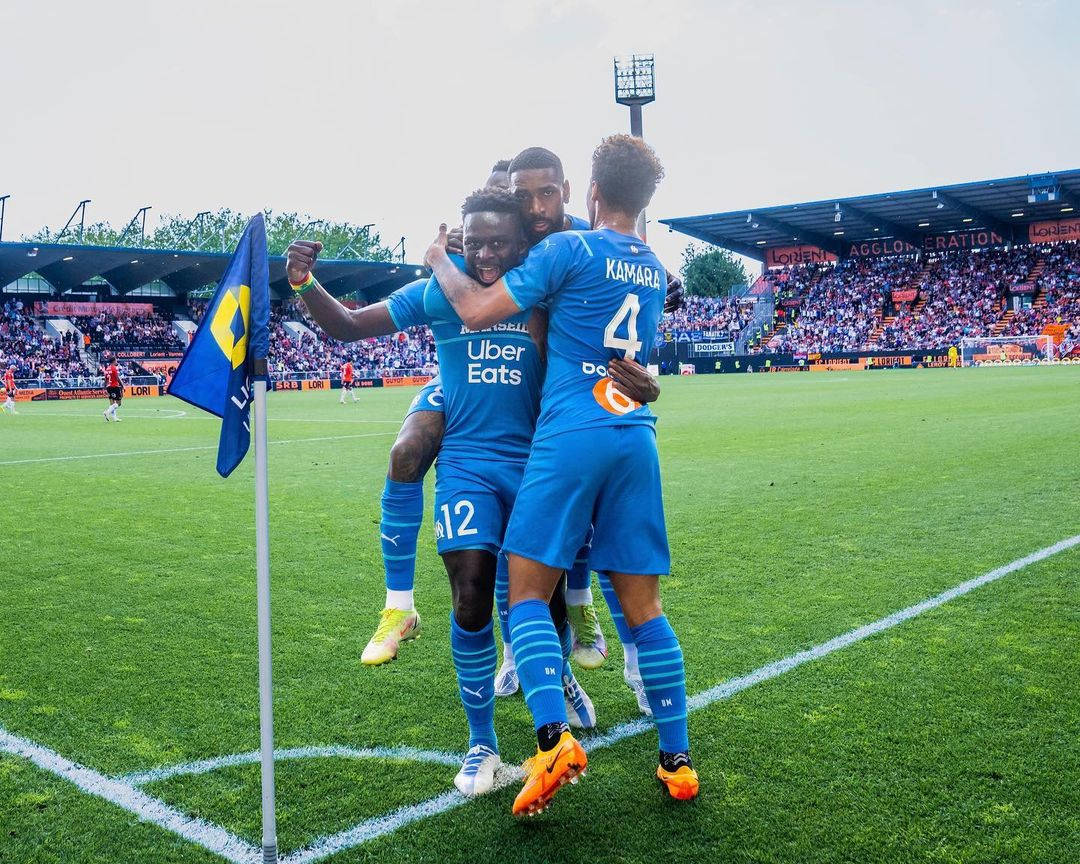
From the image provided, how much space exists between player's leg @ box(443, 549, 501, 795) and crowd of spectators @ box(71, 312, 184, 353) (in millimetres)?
51584

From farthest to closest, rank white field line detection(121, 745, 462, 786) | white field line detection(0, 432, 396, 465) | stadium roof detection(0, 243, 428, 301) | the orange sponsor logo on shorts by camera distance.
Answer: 1. stadium roof detection(0, 243, 428, 301)
2. white field line detection(0, 432, 396, 465)
3. white field line detection(121, 745, 462, 786)
4. the orange sponsor logo on shorts

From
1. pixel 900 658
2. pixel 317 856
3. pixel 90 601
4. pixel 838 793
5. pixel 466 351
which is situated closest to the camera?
pixel 317 856

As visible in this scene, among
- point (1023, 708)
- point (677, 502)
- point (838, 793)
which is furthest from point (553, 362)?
point (677, 502)

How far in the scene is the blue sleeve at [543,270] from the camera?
319 centimetres

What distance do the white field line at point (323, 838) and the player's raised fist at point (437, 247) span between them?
6.18 feet

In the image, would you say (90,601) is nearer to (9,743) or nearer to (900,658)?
(9,743)

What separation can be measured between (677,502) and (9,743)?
6.51 m

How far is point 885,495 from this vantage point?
29.9ft

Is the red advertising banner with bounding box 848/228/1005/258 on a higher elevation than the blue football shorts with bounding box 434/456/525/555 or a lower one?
higher

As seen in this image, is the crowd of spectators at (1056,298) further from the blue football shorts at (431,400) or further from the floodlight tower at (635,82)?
the blue football shorts at (431,400)

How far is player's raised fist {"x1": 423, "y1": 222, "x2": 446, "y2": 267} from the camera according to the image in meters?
3.47

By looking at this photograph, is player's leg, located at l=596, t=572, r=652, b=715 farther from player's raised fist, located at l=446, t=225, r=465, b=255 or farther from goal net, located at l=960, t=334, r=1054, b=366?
goal net, located at l=960, t=334, r=1054, b=366

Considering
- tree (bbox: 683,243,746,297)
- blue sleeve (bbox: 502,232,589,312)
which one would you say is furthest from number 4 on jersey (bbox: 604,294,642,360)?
tree (bbox: 683,243,746,297)

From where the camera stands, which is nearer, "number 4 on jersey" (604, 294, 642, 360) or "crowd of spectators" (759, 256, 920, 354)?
"number 4 on jersey" (604, 294, 642, 360)
